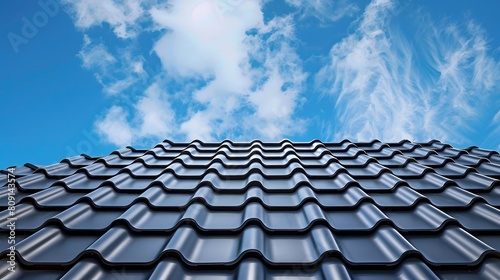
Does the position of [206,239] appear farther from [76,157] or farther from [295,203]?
[76,157]

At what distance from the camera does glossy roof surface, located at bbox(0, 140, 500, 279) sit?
5.24 ft

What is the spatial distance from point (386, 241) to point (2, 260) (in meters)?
1.84

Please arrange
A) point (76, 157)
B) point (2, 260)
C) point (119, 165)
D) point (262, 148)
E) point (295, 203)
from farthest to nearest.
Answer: point (262, 148)
point (76, 157)
point (119, 165)
point (295, 203)
point (2, 260)

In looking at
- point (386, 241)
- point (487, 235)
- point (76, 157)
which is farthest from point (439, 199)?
point (76, 157)

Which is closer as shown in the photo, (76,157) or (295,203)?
(295,203)

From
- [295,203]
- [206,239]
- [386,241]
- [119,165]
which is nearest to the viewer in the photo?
[386,241]

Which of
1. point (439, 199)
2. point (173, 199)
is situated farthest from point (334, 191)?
point (173, 199)

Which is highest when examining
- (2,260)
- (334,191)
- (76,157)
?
(76,157)

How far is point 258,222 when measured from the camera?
1974 millimetres

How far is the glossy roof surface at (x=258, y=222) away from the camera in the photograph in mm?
1599

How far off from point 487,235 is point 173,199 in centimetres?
192

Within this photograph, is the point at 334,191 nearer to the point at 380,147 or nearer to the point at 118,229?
the point at 118,229

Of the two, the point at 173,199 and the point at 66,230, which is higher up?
the point at 173,199

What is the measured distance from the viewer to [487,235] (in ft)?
6.26
